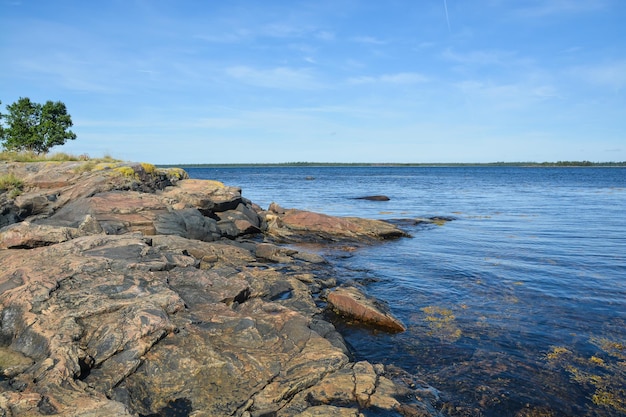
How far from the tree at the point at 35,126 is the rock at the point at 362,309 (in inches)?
1425

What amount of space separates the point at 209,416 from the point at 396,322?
548 cm

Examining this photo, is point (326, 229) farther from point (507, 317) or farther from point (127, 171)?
point (507, 317)

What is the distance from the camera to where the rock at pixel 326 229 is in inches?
880

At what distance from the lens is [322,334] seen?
905 cm

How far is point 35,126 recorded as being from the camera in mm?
38531

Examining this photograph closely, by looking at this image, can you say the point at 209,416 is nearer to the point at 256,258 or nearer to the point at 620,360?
the point at 620,360

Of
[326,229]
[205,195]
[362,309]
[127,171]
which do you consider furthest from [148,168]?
[362,309]

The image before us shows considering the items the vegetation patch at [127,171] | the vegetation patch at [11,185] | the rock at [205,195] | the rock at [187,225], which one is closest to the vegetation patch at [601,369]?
the rock at [187,225]

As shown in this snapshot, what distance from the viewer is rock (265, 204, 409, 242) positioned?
2236 centimetres

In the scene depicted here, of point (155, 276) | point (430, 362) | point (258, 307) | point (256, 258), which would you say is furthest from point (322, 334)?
point (256, 258)

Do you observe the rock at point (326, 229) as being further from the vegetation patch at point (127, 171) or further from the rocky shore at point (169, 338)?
the vegetation patch at point (127, 171)

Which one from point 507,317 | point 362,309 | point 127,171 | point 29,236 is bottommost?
point 507,317

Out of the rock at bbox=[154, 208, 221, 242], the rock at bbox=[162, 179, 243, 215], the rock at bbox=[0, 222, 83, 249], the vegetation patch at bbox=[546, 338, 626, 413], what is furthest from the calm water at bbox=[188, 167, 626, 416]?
the rock at bbox=[0, 222, 83, 249]

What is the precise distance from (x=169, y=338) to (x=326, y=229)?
51.4ft
